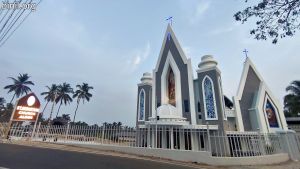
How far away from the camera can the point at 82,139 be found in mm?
12891

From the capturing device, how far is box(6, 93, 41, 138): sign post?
54.3 ft

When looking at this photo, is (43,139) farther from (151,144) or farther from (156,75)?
(156,75)

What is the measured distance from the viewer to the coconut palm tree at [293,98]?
2700 centimetres

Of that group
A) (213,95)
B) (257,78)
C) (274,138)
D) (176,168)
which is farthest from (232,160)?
(257,78)

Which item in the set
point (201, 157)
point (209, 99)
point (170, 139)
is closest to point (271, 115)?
point (209, 99)

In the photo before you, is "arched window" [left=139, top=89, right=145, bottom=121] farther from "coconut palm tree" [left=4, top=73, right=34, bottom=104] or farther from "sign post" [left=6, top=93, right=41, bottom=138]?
"coconut palm tree" [left=4, top=73, right=34, bottom=104]

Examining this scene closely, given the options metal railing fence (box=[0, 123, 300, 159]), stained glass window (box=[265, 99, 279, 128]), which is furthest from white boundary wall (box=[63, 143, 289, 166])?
stained glass window (box=[265, 99, 279, 128])

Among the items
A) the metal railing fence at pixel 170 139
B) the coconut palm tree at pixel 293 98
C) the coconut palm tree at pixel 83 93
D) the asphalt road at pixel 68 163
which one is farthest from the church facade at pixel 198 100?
the coconut palm tree at pixel 83 93

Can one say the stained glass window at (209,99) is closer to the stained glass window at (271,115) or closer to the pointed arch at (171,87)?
the pointed arch at (171,87)

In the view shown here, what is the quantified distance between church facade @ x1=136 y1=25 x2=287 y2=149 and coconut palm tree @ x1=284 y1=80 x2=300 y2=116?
953 centimetres

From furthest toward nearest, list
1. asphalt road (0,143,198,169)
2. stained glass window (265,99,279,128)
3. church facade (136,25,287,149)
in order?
1. stained glass window (265,99,279,128)
2. church facade (136,25,287,149)
3. asphalt road (0,143,198,169)

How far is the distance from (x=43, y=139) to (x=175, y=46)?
16587 millimetres

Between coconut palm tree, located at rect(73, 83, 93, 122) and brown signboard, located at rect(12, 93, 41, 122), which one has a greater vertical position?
coconut palm tree, located at rect(73, 83, 93, 122)

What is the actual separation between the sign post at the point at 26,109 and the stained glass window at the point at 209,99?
16.3m
